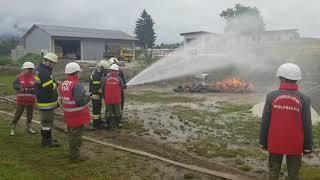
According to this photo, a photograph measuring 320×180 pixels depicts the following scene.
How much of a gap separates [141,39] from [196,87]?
68.5 meters

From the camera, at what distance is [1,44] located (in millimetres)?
74750

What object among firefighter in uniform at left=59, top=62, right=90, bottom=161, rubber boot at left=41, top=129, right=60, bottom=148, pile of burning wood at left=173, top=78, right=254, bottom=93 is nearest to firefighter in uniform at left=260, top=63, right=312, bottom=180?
firefighter in uniform at left=59, top=62, right=90, bottom=161

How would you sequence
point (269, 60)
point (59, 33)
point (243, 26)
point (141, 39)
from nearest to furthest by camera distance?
1. point (269, 60)
2. point (243, 26)
3. point (59, 33)
4. point (141, 39)

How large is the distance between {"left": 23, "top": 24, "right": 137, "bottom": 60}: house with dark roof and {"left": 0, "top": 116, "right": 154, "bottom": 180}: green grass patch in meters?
45.7

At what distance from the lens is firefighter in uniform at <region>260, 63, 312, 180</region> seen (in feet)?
18.9

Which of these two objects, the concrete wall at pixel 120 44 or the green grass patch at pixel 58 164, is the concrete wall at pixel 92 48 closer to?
the concrete wall at pixel 120 44

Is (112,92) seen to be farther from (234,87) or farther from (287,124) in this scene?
(234,87)

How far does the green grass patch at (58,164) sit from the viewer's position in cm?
727

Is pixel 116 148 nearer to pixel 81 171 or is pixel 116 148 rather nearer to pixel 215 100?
pixel 81 171

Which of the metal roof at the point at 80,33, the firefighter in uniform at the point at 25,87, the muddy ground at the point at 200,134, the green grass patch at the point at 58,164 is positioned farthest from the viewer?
the metal roof at the point at 80,33

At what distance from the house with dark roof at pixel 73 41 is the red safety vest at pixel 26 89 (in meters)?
43.9

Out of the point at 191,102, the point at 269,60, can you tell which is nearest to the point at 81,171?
the point at 191,102

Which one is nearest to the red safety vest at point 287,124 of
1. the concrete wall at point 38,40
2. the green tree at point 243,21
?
the green tree at point 243,21

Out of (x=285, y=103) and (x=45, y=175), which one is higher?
(x=285, y=103)
